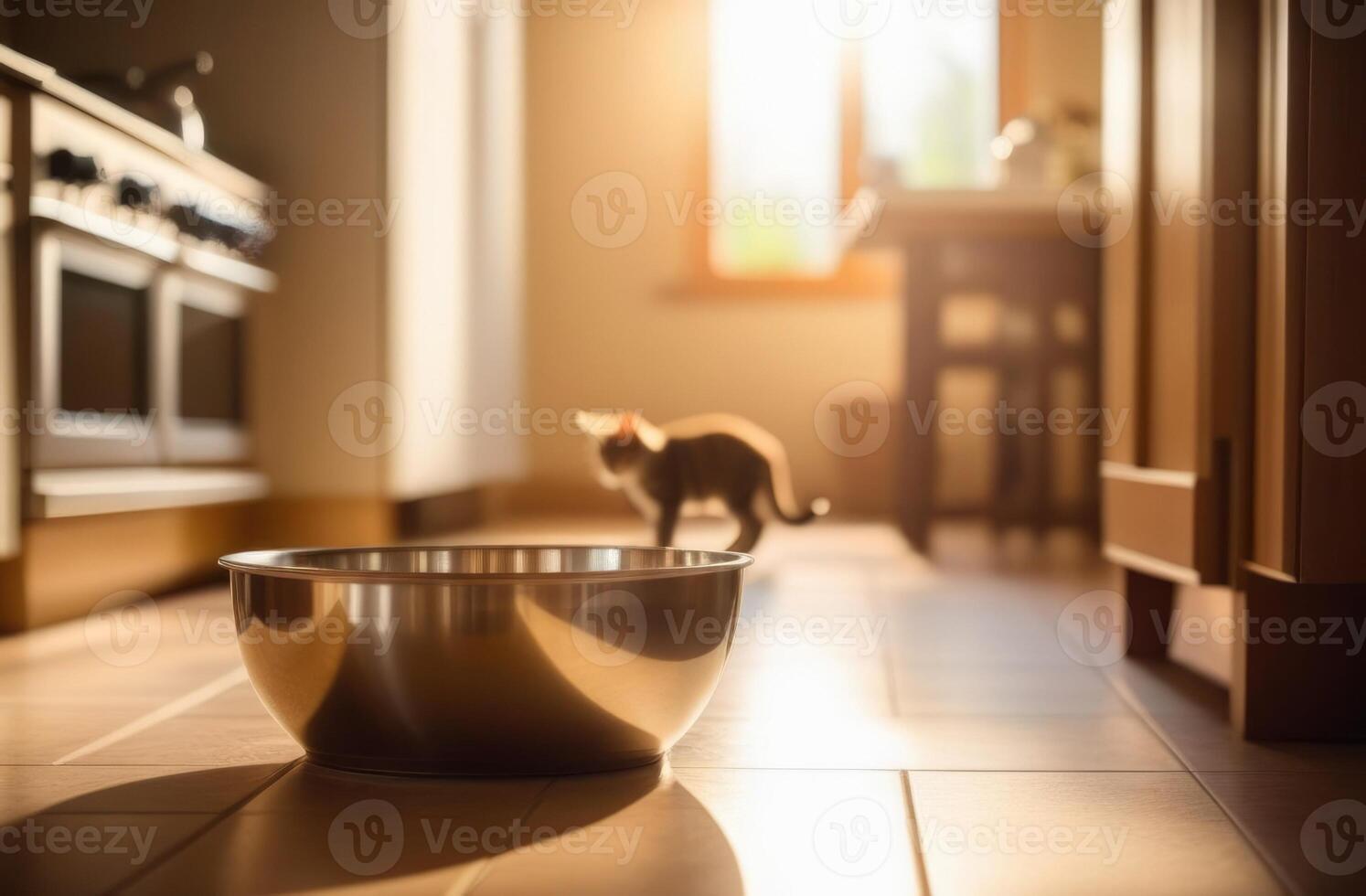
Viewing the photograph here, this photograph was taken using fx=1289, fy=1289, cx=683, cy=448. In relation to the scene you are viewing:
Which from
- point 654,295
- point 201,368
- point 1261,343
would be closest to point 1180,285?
point 1261,343

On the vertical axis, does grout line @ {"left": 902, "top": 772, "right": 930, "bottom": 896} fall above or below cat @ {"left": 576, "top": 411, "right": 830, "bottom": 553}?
below

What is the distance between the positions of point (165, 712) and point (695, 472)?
1.40 m

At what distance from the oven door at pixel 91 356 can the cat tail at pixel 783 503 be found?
1148mm

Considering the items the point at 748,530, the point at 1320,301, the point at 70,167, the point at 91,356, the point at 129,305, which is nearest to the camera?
the point at 1320,301

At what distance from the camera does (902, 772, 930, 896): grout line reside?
2.49ft

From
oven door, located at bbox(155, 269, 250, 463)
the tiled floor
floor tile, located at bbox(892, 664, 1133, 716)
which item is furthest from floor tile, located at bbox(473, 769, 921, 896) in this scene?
oven door, located at bbox(155, 269, 250, 463)

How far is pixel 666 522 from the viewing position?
2510 millimetres

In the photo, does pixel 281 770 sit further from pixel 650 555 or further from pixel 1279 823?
pixel 1279 823

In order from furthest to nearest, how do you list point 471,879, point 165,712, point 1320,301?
1. point 165,712
2. point 1320,301
3. point 471,879

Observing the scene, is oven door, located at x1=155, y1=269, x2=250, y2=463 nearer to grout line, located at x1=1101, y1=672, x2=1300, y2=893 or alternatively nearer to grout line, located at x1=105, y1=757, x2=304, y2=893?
grout line, located at x1=105, y1=757, x2=304, y2=893

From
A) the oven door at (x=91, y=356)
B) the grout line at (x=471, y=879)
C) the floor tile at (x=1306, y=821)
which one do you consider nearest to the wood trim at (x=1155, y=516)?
the floor tile at (x=1306, y=821)

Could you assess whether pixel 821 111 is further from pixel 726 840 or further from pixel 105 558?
pixel 726 840

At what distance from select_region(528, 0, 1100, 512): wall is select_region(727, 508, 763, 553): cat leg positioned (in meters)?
1.96

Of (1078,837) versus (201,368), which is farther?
(201,368)
